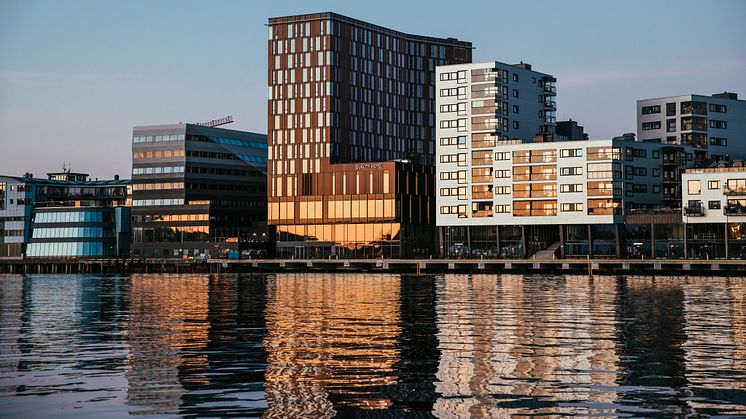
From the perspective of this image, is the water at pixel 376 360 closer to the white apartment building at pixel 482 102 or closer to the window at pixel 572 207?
the window at pixel 572 207

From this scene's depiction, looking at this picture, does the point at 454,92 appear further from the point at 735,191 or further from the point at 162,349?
the point at 162,349

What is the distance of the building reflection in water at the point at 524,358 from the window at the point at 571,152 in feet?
341

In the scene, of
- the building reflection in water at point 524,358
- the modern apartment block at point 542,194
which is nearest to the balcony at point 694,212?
the modern apartment block at point 542,194

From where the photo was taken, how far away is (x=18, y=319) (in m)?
69.1

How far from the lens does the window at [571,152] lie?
600 ft

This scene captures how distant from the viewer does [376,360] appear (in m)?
42.1

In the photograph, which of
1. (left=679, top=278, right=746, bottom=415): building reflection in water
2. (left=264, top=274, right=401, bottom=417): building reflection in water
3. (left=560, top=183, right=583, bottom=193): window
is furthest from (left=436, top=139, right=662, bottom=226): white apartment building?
(left=264, top=274, right=401, bottom=417): building reflection in water

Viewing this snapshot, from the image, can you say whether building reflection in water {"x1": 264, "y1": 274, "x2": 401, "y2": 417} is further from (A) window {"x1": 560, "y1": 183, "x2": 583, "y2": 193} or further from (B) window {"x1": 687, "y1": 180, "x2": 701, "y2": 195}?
(B) window {"x1": 687, "y1": 180, "x2": 701, "y2": 195}

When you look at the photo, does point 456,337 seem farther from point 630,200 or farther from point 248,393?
point 630,200

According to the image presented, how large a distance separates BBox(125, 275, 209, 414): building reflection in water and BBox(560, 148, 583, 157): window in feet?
358

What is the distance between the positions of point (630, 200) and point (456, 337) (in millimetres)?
138518

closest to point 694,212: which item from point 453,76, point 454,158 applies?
point 454,158

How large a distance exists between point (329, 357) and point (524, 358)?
27.1 ft

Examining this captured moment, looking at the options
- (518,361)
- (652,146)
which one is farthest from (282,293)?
(652,146)
